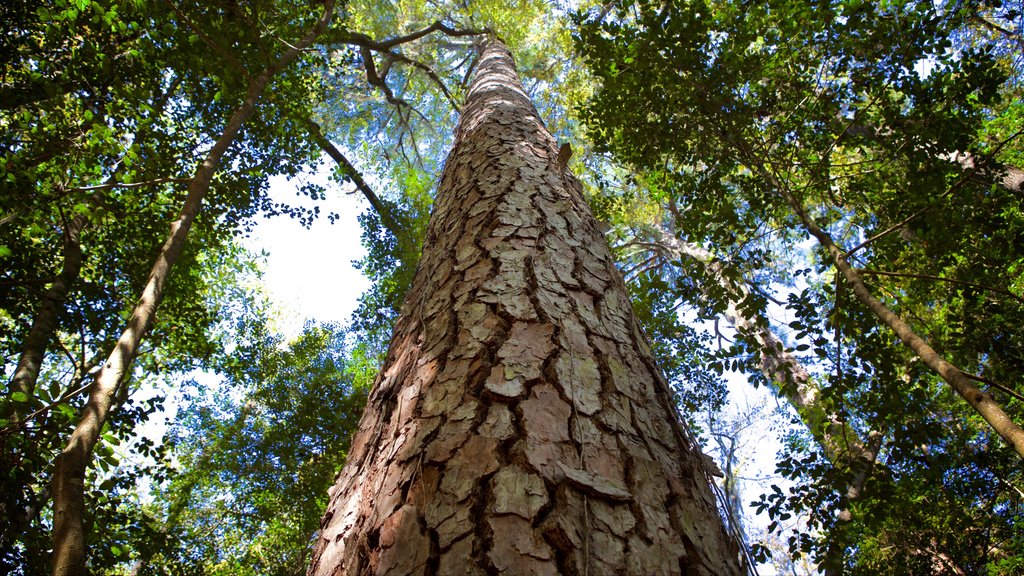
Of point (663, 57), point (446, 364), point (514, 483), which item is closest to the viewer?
point (514, 483)

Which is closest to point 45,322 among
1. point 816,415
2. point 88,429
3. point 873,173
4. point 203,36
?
point 203,36

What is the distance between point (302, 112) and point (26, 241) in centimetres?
280

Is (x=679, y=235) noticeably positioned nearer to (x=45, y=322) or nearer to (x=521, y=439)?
(x=521, y=439)

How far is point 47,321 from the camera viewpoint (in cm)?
446

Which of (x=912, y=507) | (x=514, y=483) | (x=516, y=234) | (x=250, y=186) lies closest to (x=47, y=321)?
(x=250, y=186)

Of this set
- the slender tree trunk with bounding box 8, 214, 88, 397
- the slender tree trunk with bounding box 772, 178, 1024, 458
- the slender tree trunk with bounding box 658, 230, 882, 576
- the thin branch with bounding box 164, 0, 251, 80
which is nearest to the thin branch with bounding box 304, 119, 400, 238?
the slender tree trunk with bounding box 8, 214, 88, 397

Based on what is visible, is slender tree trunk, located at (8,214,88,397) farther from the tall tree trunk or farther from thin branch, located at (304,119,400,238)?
the tall tree trunk

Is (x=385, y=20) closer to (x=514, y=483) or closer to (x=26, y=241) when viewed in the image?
(x=26, y=241)

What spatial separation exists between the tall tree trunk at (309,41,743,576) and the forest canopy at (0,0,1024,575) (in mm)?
315

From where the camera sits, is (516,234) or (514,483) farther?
(516,234)

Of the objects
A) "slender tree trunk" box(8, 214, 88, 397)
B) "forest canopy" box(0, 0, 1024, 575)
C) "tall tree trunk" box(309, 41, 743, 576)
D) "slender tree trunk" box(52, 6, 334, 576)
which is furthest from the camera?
"slender tree trunk" box(8, 214, 88, 397)

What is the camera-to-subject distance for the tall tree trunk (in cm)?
75

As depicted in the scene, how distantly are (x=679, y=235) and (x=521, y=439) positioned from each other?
16.0 ft

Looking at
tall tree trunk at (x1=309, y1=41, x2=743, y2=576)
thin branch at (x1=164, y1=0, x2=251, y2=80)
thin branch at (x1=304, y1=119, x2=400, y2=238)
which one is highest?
thin branch at (x1=304, y1=119, x2=400, y2=238)
